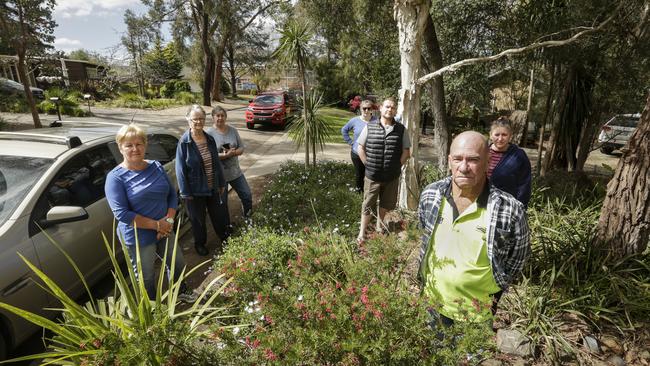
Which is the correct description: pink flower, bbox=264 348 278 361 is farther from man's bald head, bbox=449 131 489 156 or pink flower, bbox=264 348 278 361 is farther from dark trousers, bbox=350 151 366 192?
dark trousers, bbox=350 151 366 192

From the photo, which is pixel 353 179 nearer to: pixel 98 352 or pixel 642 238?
pixel 642 238

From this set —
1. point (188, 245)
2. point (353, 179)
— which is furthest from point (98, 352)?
point (353, 179)

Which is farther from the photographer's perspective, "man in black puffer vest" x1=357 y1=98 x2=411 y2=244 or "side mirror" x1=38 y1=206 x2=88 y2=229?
"man in black puffer vest" x1=357 y1=98 x2=411 y2=244

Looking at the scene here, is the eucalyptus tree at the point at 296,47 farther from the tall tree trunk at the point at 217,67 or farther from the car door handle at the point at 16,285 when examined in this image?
the tall tree trunk at the point at 217,67

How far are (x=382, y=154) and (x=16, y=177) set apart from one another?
345 cm

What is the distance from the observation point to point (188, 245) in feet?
15.6

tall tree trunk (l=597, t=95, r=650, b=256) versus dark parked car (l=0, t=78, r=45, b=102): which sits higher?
dark parked car (l=0, t=78, r=45, b=102)

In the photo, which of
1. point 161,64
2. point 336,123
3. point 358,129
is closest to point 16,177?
point 358,129

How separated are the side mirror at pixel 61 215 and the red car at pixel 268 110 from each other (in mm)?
12344

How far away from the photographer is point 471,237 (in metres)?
1.90

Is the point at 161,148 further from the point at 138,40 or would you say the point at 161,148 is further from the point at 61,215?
the point at 138,40

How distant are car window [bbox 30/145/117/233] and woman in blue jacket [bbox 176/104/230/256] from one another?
2.54 feet

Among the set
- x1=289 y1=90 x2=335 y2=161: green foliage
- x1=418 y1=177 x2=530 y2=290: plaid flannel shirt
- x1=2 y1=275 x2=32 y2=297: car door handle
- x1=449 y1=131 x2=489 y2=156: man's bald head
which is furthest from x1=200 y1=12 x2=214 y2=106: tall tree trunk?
x1=418 y1=177 x2=530 y2=290: plaid flannel shirt

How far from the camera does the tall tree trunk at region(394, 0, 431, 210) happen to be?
431 cm
